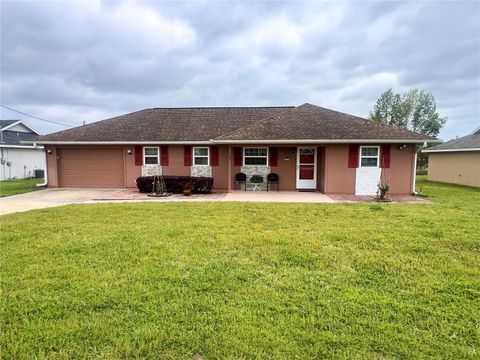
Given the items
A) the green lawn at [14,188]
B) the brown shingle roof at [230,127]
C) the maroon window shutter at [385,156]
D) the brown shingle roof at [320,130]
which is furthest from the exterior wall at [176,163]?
the maroon window shutter at [385,156]

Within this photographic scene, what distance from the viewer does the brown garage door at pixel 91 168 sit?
1419cm

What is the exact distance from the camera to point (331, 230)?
589 cm

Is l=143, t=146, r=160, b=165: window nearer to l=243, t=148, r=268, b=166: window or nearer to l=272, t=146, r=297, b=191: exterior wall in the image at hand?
l=243, t=148, r=268, b=166: window

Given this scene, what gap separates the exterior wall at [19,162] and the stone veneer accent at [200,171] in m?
15.7

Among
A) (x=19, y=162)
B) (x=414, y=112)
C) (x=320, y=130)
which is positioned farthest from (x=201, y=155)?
(x=414, y=112)

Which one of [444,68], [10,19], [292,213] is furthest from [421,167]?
[10,19]

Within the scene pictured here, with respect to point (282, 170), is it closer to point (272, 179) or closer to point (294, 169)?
point (294, 169)

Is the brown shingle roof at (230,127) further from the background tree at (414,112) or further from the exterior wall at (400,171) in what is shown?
the background tree at (414,112)

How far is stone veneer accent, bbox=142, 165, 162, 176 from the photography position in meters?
13.8

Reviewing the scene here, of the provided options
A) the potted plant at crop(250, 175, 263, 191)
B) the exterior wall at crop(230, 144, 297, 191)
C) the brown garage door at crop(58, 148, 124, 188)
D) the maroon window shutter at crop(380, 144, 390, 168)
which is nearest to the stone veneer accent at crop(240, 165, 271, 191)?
the exterior wall at crop(230, 144, 297, 191)

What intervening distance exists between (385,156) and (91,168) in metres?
→ 14.2

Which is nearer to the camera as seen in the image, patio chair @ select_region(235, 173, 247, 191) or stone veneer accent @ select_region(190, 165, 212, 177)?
patio chair @ select_region(235, 173, 247, 191)

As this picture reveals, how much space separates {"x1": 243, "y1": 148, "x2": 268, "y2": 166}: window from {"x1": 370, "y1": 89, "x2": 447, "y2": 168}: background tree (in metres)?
33.2

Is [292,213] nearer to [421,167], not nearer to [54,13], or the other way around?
[54,13]
